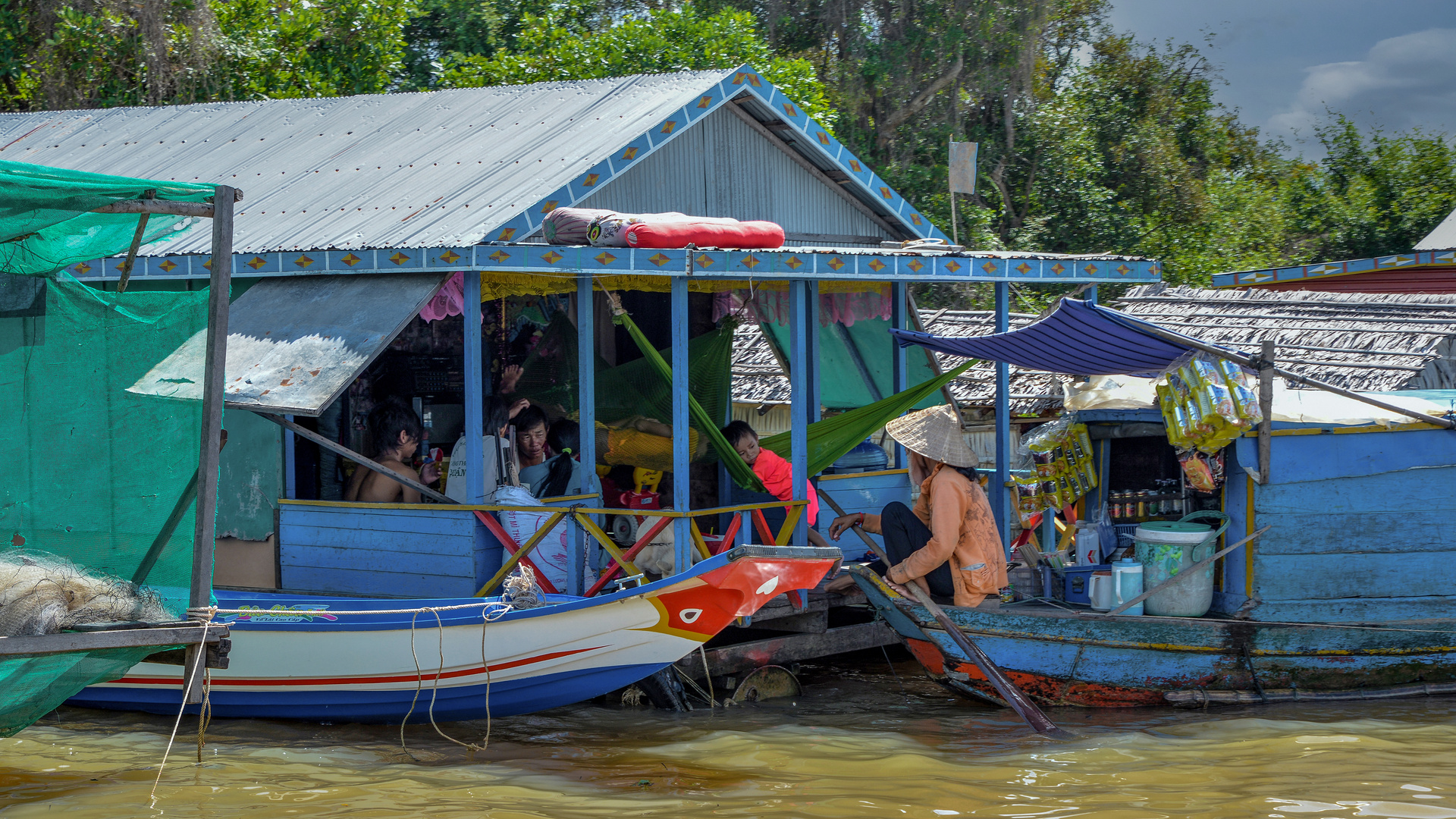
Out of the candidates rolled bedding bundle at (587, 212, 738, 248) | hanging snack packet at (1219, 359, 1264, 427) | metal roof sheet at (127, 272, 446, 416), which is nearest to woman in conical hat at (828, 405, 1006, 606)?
hanging snack packet at (1219, 359, 1264, 427)

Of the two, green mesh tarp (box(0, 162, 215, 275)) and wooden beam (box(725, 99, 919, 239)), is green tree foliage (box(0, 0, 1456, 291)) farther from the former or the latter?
green mesh tarp (box(0, 162, 215, 275))

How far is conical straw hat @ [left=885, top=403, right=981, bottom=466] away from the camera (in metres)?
7.18

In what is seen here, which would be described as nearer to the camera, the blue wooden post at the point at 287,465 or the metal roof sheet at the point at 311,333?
the metal roof sheet at the point at 311,333

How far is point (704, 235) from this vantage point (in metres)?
7.11

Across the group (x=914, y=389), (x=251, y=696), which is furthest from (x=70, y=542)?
(x=914, y=389)

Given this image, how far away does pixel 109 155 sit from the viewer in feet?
34.6

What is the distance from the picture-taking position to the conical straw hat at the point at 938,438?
7.18m

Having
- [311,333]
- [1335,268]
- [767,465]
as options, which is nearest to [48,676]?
[311,333]

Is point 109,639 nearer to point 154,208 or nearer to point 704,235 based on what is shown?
point 154,208

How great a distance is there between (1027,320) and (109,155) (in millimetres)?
8904

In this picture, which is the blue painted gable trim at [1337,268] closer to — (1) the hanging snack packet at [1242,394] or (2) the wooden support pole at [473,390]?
(1) the hanging snack packet at [1242,394]

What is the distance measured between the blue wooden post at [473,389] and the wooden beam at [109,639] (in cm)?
215

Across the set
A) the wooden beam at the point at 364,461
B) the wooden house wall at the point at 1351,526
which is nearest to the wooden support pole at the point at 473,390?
the wooden beam at the point at 364,461

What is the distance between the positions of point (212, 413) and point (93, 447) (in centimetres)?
59
